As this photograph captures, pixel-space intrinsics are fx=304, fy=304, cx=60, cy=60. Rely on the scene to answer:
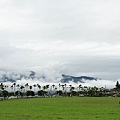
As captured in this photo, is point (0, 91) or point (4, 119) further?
point (0, 91)

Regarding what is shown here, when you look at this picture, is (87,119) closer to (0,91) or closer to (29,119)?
(29,119)

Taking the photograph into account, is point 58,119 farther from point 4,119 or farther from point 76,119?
point 4,119

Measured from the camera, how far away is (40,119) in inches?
1243

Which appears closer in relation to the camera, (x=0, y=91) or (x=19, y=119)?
(x=19, y=119)

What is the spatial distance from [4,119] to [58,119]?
5.64 metres

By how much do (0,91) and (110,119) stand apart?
163 meters

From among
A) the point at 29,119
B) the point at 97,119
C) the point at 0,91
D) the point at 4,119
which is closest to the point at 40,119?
the point at 29,119

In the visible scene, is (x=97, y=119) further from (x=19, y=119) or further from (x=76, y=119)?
(x=19, y=119)

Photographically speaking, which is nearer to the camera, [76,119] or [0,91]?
[76,119]

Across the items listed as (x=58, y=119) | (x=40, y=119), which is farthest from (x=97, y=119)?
(x=40, y=119)

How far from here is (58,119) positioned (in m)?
31.1

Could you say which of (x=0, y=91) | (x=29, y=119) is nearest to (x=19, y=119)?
(x=29, y=119)

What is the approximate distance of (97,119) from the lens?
30.7m

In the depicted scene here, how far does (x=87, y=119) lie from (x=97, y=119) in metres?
1.01
